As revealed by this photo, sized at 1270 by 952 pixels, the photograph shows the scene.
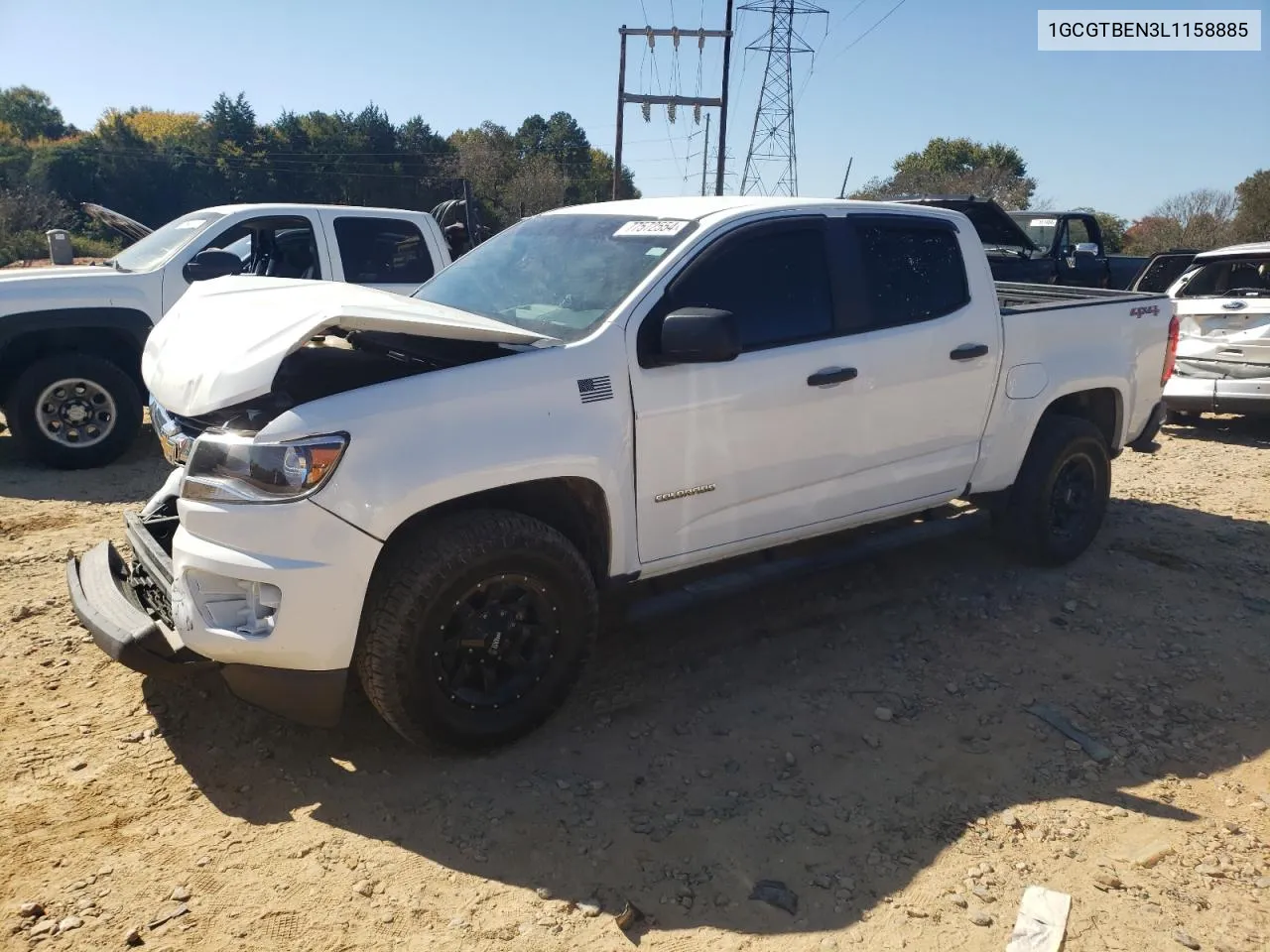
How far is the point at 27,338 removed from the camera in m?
6.79

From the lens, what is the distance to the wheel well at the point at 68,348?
680 cm

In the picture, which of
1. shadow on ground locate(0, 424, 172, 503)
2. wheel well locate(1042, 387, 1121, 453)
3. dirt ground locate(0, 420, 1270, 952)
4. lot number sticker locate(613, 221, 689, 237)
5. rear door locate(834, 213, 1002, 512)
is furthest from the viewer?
shadow on ground locate(0, 424, 172, 503)

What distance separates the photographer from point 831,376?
4.01m

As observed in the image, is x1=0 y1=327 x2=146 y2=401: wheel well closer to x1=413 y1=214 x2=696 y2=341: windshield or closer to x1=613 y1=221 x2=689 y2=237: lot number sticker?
x1=413 y1=214 x2=696 y2=341: windshield

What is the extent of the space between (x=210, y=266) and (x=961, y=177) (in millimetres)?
39693

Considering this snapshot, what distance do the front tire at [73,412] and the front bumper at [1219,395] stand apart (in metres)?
8.47

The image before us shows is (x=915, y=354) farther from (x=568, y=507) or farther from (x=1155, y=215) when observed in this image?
(x=1155, y=215)

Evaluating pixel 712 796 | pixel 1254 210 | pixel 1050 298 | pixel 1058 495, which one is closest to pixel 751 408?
pixel 712 796

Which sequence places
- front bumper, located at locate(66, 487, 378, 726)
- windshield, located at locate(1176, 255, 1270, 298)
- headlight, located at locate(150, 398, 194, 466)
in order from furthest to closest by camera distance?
windshield, located at locate(1176, 255, 1270, 298), headlight, located at locate(150, 398, 194, 466), front bumper, located at locate(66, 487, 378, 726)

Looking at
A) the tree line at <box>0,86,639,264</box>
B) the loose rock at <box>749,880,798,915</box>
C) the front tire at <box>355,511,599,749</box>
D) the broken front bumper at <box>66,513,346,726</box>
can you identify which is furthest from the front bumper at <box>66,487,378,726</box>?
the tree line at <box>0,86,639,264</box>

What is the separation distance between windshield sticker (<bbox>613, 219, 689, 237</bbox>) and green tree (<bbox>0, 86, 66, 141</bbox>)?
6735cm

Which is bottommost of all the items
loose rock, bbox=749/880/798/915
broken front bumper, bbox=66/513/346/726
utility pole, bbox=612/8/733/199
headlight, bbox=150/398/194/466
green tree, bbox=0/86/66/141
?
loose rock, bbox=749/880/798/915

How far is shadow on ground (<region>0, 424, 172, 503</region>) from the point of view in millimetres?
6383

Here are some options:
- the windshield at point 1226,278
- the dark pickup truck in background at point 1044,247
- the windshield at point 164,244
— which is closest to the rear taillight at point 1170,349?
the windshield at point 1226,278
